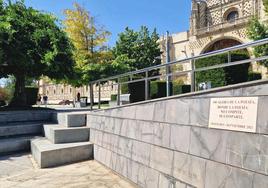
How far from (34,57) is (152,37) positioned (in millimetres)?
28684

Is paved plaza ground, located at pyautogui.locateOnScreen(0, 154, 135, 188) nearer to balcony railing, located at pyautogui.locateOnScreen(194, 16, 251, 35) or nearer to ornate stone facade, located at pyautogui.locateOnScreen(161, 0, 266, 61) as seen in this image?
balcony railing, located at pyautogui.locateOnScreen(194, 16, 251, 35)

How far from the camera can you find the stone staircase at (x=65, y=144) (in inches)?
309

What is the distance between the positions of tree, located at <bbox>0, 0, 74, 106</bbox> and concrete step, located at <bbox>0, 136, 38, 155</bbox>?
140 inches

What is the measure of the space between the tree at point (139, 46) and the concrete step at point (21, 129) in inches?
1027

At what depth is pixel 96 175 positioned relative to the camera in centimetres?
718

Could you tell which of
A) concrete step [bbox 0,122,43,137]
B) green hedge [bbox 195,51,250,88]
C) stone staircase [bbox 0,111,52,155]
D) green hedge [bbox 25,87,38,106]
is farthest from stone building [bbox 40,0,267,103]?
green hedge [bbox 195,51,250,88]

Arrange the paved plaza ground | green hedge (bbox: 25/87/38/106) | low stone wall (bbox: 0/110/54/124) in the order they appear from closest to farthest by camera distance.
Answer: the paved plaza ground
low stone wall (bbox: 0/110/54/124)
green hedge (bbox: 25/87/38/106)

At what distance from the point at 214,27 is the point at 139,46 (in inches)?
458

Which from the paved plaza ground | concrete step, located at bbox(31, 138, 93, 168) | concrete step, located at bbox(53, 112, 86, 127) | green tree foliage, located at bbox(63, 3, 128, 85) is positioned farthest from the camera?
green tree foliage, located at bbox(63, 3, 128, 85)

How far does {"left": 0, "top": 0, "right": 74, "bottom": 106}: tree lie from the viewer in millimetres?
11750

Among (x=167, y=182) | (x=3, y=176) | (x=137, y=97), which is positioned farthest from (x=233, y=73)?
(x=3, y=176)

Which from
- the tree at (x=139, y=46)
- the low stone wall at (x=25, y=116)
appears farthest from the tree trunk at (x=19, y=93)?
the tree at (x=139, y=46)

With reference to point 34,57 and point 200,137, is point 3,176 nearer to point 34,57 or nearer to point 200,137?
point 200,137

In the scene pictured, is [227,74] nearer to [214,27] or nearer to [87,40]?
[87,40]
